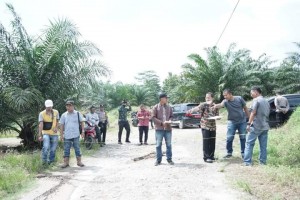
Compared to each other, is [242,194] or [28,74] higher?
[28,74]

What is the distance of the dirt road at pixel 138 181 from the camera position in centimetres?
638

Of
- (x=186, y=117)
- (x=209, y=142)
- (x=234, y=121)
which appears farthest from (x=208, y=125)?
(x=186, y=117)

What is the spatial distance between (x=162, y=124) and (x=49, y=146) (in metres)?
3.00

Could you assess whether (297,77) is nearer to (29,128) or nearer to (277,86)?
(277,86)

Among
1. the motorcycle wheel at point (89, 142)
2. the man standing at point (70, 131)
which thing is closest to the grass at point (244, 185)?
the man standing at point (70, 131)

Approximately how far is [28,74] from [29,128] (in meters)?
2.22

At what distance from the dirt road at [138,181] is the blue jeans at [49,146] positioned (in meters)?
0.61

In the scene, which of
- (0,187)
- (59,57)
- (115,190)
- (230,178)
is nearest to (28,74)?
(59,57)

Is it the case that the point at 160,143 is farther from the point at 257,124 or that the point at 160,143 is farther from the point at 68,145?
the point at 68,145

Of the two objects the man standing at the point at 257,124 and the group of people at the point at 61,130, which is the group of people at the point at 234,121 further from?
the group of people at the point at 61,130

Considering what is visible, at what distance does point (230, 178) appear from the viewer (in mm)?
7152

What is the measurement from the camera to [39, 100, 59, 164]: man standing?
31.4 ft

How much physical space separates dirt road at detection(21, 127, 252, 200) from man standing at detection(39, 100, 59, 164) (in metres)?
0.69

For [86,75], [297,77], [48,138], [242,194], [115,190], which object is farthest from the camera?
[297,77]
